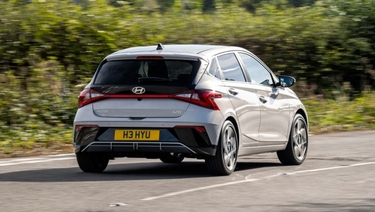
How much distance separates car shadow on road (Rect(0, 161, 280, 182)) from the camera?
37.5 feet

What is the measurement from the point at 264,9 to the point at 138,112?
14.9 metres

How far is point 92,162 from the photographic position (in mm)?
12023

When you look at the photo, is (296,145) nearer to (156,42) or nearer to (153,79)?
(153,79)

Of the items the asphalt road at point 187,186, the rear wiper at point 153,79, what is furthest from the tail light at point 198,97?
the asphalt road at point 187,186

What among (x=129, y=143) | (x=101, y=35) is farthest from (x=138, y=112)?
(x=101, y=35)

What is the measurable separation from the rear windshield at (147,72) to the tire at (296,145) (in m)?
2.47

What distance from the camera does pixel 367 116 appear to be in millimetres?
21469

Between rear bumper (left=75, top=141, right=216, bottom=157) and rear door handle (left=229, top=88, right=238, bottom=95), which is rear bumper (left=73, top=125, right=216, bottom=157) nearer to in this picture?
rear bumper (left=75, top=141, right=216, bottom=157)

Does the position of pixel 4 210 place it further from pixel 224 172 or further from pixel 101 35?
Result: pixel 101 35

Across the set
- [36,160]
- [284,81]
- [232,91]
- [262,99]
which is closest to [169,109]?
[232,91]

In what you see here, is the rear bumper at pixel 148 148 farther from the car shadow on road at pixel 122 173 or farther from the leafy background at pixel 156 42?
the leafy background at pixel 156 42

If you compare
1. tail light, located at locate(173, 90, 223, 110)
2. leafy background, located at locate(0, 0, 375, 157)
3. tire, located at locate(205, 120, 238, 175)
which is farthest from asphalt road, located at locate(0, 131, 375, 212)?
leafy background, located at locate(0, 0, 375, 157)

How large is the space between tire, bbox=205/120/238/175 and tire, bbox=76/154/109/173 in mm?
1443

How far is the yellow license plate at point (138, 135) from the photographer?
11.2m
